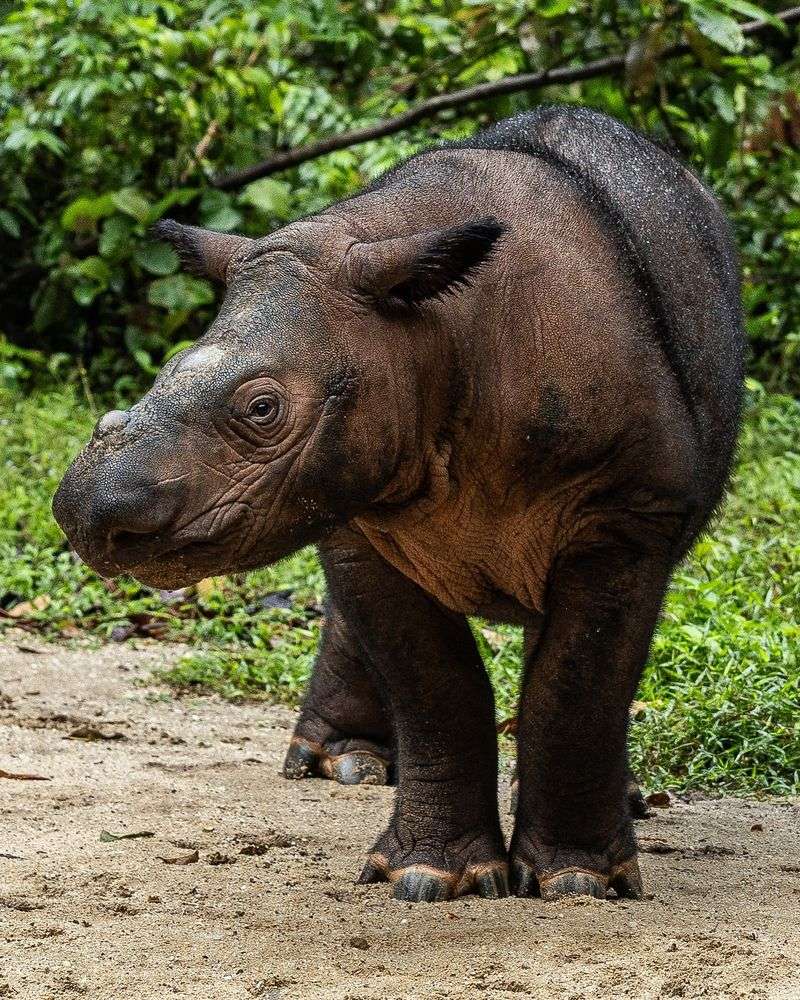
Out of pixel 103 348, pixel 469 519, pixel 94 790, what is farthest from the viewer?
pixel 103 348

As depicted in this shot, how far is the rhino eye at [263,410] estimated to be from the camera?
12.9ft

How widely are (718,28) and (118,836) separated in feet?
16.7

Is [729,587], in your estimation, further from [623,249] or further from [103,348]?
[103,348]

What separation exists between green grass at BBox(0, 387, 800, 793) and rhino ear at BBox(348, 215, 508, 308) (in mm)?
2532

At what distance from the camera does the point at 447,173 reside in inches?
182

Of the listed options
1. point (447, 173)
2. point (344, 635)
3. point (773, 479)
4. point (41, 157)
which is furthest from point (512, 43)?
point (447, 173)

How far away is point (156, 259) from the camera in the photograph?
10953 millimetres

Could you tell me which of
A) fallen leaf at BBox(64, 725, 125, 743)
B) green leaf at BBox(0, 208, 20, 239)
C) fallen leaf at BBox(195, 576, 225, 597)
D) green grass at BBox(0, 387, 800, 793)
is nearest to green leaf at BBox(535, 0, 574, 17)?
green grass at BBox(0, 387, 800, 793)

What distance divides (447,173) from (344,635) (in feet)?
7.11

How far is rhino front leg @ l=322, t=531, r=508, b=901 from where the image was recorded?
4785 millimetres

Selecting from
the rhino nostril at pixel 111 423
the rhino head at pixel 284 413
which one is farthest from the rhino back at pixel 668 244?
the rhino nostril at pixel 111 423

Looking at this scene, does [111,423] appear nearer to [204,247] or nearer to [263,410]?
[263,410]

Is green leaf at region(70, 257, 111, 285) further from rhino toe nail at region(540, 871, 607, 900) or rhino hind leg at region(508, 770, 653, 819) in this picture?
rhino toe nail at region(540, 871, 607, 900)

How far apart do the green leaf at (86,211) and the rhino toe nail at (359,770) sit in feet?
18.6
